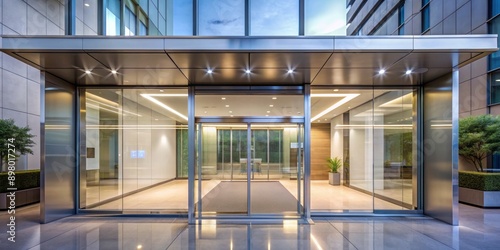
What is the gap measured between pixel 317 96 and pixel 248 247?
505 centimetres

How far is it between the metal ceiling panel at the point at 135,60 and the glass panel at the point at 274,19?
2.13m

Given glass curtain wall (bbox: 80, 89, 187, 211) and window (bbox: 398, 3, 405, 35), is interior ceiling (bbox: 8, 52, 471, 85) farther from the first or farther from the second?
window (bbox: 398, 3, 405, 35)

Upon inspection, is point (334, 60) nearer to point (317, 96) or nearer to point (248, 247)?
point (317, 96)

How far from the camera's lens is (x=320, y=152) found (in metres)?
15.5

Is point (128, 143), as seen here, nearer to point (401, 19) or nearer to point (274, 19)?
point (274, 19)

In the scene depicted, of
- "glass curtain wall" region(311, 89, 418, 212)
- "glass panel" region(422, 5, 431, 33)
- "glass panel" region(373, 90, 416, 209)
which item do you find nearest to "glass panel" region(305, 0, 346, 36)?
"glass curtain wall" region(311, 89, 418, 212)

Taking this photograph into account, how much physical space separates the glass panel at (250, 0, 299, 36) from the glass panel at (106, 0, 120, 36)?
142 inches

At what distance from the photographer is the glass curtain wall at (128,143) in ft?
25.5

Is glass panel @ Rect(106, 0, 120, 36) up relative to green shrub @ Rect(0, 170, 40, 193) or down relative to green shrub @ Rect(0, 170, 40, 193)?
up

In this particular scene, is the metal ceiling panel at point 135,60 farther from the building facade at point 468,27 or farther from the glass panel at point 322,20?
the building facade at point 468,27

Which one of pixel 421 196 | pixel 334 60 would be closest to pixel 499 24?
pixel 421 196

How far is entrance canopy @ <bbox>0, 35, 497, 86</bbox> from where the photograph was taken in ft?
16.2

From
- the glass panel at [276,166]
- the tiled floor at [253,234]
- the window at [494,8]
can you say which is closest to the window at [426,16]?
the window at [494,8]

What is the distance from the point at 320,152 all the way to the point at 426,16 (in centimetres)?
919
